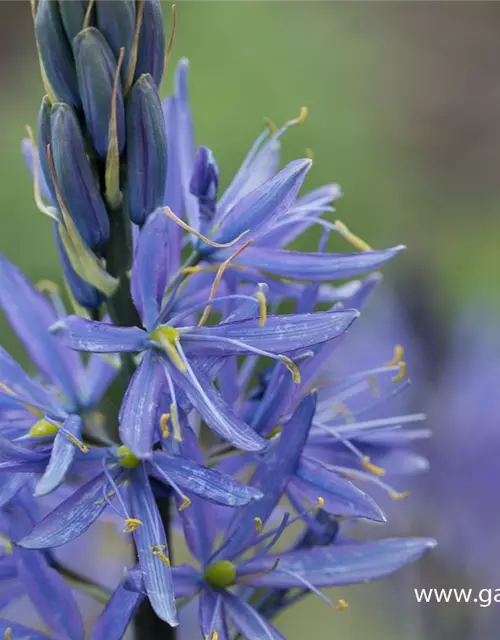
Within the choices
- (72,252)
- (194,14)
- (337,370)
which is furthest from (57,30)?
(194,14)

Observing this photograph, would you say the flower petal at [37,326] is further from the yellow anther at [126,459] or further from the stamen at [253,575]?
the stamen at [253,575]

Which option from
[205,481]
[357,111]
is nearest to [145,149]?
[205,481]

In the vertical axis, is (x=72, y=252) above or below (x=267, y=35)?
below

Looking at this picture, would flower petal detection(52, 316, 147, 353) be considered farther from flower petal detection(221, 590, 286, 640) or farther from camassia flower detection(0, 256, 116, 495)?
flower petal detection(221, 590, 286, 640)

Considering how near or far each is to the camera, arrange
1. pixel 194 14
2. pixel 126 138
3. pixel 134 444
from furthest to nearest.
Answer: pixel 194 14 < pixel 126 138 < pixel 134 444

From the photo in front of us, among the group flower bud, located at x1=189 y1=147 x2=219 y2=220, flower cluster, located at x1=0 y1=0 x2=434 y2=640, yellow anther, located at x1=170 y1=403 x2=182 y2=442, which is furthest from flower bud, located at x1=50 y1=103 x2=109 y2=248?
yellow anther, located at x1=170 y1=403 x2=182 y2=442

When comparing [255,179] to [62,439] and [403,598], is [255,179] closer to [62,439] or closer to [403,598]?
[62,439]
